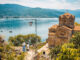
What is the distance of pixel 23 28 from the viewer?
115 feet

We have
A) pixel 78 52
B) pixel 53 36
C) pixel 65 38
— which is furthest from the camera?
pixel 53 36

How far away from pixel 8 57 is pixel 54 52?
15.0 feet

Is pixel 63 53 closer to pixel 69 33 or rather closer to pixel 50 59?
pixel 50 59

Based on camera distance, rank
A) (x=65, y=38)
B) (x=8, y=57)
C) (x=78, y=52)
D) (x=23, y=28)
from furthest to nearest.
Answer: (x=23, y=28) → (x=65, y=38) → (x=78, y=52) → (x=8, y=57)

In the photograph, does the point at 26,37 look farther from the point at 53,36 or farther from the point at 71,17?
the point at 71,17

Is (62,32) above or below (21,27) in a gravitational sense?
above

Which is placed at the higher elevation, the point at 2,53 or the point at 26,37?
the point at 2,53

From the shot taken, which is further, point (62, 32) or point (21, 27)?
point (21, 27)

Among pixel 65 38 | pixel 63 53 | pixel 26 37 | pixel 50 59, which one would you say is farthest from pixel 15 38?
pixel 63 53

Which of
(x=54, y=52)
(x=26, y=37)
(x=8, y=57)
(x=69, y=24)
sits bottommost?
(x=26, y=37)

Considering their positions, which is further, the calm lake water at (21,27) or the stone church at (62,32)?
the stone church at (62,32)

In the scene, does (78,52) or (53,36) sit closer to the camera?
(78,52)

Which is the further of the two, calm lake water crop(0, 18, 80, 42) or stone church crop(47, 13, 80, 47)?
stone church crop(47, 13, 80, 47)

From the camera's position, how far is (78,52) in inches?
320
